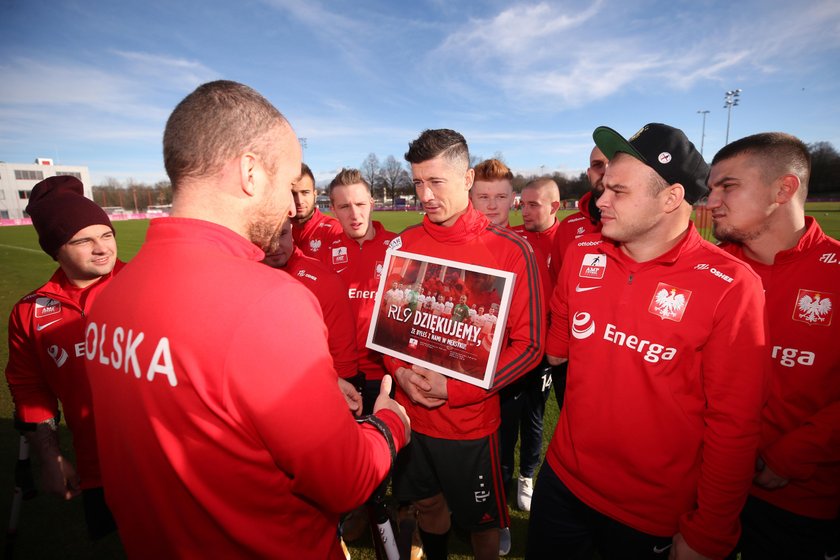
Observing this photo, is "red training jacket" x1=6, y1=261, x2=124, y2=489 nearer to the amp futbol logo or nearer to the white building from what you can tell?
the amp futbol logo

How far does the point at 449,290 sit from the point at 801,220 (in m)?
2.30

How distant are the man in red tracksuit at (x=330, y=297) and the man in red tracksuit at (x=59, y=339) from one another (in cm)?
128

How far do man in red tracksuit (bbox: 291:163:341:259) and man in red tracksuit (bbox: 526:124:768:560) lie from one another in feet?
12.1

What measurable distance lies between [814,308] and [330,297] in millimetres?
3294

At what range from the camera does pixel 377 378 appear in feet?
13.5

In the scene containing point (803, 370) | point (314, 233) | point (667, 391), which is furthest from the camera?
point (314, 233)

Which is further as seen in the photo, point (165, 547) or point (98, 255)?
point (98, 255)

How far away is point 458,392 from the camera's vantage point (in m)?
2.44

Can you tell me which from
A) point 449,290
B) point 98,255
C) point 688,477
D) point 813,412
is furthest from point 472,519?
point 98,255

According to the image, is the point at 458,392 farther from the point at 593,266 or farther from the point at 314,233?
the point at 314,233

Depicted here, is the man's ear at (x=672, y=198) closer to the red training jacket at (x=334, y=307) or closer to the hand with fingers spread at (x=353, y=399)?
the hand with fingers spread at (x=353, y=399)

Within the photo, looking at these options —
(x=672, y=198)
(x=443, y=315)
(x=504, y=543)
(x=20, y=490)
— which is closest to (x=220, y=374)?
(x=443, y=315)

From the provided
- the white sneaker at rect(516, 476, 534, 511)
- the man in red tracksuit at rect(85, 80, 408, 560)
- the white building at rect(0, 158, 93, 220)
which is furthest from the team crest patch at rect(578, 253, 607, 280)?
the white building at rect(0, 158, 93, 220)

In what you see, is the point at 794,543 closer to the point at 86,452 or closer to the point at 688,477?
the point at 688,477
